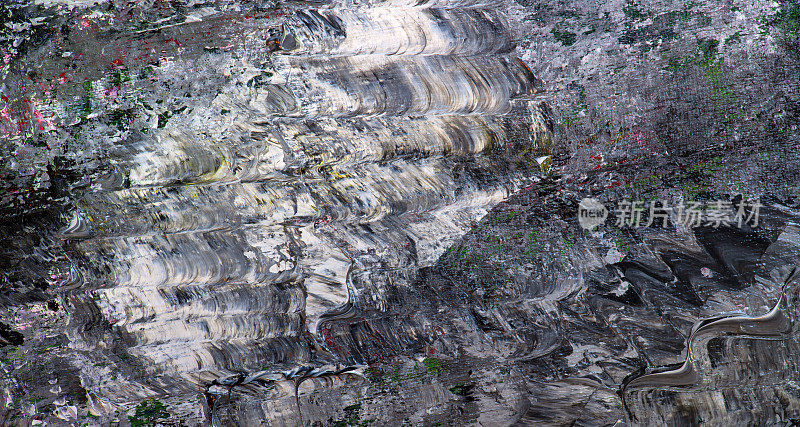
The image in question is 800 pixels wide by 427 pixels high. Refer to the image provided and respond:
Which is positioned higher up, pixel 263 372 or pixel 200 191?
A: pixel 200 191

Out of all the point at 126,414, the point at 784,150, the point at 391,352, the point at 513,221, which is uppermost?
the point at 784,150

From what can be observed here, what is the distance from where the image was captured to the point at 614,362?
1229mm

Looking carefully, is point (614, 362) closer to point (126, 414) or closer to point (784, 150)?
point (784, 150)

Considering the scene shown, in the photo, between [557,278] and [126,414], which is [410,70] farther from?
[126,414]

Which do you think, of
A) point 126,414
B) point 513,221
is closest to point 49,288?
point 126,414

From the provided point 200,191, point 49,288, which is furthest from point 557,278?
point 49,288

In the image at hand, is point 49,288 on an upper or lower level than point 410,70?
lower

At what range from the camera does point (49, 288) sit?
1.12 m

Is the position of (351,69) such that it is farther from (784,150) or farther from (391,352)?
(784,150)

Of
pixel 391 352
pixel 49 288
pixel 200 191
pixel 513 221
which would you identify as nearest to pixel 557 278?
pixel 513 221

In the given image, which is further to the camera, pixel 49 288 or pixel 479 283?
pixel 479 283

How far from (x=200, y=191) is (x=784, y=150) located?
4.44ft

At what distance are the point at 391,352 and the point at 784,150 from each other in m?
1.03

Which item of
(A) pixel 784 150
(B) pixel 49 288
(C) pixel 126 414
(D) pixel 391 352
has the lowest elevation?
(C) pixel 126 414
